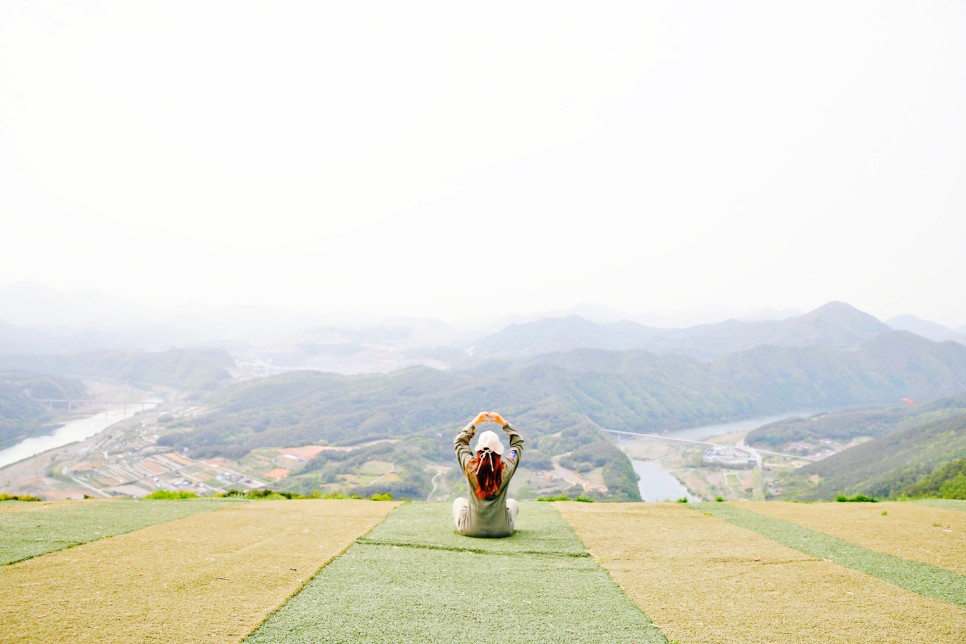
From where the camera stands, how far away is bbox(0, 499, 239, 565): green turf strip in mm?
6625

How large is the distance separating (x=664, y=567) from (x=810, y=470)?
78240 millimetres

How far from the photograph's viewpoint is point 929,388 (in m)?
162

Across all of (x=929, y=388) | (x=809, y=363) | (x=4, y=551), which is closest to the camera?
(x=4, y=551)

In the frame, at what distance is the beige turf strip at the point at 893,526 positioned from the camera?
24.0 feet

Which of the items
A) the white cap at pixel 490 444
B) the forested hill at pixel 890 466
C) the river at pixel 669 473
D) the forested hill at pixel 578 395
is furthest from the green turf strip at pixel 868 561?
the forested hill at pixel 578 395

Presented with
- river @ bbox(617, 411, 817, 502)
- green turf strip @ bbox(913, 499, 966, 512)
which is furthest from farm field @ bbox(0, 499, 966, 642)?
river @ bbox(617, 411, 817, 502)

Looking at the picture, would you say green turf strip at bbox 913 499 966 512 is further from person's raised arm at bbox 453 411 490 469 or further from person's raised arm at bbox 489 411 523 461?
person's raised arm at bbox 453 411 490 469

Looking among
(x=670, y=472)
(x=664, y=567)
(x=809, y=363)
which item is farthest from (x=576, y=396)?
(x=664, y=567)

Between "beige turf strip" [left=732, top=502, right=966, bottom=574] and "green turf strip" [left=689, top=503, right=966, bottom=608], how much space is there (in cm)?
26

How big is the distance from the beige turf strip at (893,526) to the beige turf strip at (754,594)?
1505mm

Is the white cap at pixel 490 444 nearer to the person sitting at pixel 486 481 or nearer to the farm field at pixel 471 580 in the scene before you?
the person sitting at pixel 486 481

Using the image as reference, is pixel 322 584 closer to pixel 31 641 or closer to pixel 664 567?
pixel 31 641

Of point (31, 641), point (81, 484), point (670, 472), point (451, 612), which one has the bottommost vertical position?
point (670, 472)

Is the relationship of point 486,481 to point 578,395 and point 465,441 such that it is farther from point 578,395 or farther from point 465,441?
point 578,395
